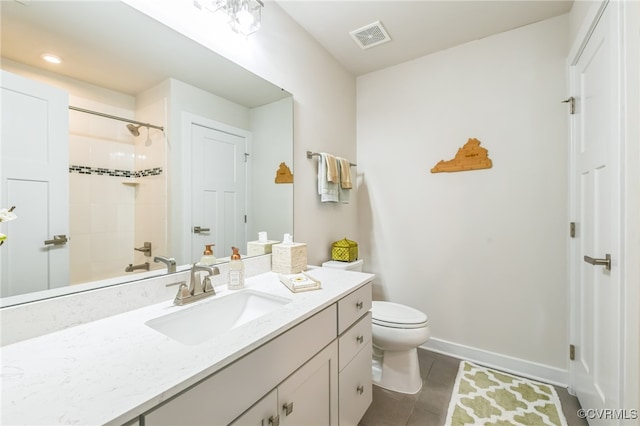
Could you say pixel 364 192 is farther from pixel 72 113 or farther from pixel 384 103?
pixel 72 113

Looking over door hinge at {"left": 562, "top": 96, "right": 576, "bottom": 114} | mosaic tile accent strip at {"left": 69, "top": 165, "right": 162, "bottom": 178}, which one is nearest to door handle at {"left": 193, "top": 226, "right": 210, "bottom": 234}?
mosaic tile accent strip at {"left": 69, "top": 165, "right": 162, "bottom": 178}

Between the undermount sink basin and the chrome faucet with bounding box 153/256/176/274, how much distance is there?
0.64 feet

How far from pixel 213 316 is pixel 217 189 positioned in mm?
609

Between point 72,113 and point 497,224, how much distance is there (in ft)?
7.95

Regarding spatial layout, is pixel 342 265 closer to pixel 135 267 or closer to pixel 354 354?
pixel 354 354

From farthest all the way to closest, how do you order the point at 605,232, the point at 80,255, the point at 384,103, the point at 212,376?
the point at 384,103
the point at 605,232
the point at 80,255
the point at 212,376

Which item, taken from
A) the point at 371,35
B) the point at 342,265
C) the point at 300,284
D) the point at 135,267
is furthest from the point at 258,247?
the point at 371,35

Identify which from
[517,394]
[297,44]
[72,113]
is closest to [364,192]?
[297,44]

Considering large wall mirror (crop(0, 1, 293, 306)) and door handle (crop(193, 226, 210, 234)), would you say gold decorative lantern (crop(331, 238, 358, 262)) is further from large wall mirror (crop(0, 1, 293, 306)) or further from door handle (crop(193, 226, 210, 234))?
door handle (crop(193, 226, 210, 234))

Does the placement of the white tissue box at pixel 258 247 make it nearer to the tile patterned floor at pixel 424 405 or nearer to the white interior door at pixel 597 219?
the tile patterned floor at pixel 424 405

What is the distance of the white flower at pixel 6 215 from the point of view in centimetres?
69

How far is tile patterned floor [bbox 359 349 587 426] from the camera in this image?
1.44m

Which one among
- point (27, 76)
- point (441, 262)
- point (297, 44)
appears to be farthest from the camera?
point (441, 262)

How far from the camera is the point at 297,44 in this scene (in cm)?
183
